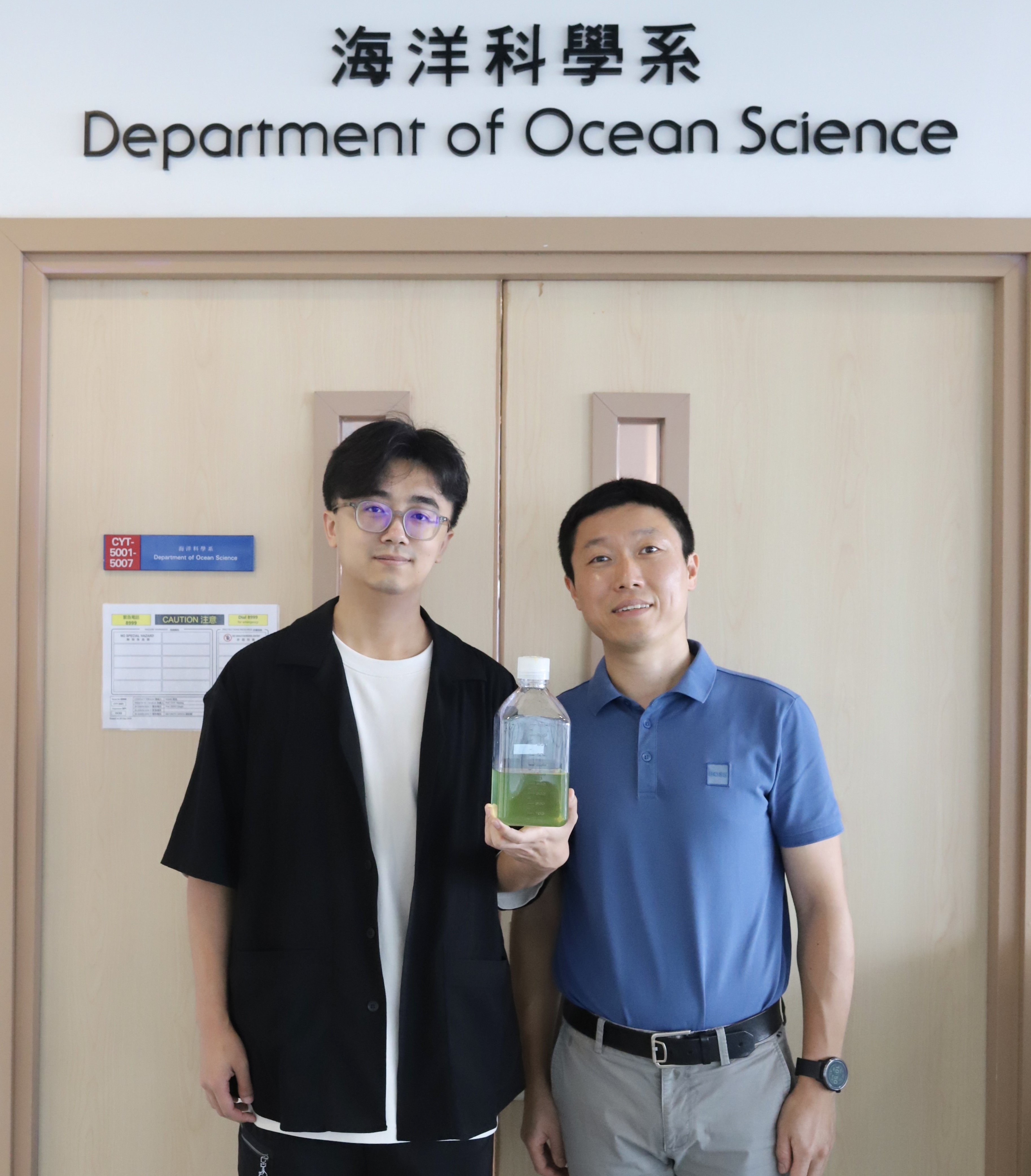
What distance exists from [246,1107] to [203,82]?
1.90 metres

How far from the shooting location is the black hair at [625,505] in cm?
144

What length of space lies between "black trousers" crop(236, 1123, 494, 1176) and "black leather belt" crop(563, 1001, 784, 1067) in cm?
28

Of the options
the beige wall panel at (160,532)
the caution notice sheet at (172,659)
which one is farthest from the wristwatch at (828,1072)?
the caution notice sheet at (172,659)

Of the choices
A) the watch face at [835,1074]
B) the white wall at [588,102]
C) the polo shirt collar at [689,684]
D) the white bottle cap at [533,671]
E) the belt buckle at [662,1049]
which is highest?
the white wall at [588,102]

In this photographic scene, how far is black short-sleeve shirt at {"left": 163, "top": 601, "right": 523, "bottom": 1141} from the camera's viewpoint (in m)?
1.27

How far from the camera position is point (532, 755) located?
1287mm

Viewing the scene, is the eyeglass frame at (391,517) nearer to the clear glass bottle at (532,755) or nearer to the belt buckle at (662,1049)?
the clear glass bottle at (532,755)

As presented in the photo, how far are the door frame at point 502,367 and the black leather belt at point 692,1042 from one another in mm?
675

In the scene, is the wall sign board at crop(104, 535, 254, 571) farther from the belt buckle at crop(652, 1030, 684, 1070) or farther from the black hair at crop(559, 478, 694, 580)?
the belt buckle at crop(652, 1030, 684, 1070)

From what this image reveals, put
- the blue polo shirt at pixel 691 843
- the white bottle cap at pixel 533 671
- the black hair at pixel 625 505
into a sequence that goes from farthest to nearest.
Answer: the black hair at pixel 625 505 < the blue polo shirt at pixel 691 843 < the white bottle cap at pixel 533 671

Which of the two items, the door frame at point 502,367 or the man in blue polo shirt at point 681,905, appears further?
the door frame at point 502,367

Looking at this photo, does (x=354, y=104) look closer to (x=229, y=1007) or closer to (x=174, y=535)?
(x=174, y=535)

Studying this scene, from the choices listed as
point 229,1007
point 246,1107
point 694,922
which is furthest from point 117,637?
point 694,922

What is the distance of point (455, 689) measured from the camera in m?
1.36
